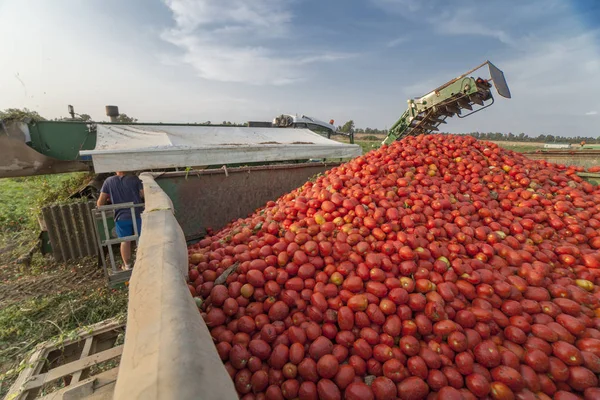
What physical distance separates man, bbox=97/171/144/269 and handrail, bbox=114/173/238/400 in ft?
10.7

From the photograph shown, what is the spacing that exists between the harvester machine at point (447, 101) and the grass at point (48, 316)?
8.64m

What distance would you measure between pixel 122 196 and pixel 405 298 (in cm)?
429

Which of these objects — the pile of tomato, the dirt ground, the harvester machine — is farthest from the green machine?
the pile of tomato

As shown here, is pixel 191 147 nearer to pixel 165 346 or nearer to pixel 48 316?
pixel 48 316

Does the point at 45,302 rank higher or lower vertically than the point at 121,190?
lower

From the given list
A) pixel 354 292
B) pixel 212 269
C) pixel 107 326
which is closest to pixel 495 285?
pixel 354 292

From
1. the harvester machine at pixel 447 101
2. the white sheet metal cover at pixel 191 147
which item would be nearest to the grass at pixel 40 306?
the white sheet metal cover at pixel 191 147

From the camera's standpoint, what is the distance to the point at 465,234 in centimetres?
233

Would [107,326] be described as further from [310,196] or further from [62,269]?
[62,269]

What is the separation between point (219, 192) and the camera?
421 centimetres

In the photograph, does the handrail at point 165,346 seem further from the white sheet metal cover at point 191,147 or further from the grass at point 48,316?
the white sheet metal cover at point 191,147

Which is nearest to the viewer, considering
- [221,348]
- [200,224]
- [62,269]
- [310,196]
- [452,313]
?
[221,348]

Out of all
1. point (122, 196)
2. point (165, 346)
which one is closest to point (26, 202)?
point (122, 196)

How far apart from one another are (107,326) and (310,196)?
2.19 m
